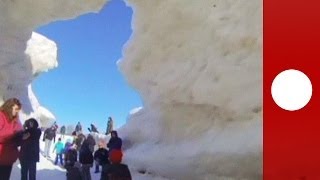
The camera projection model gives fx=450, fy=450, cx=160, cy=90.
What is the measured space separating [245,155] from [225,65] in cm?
96

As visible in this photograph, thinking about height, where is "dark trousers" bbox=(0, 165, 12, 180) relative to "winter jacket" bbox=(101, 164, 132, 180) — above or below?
below

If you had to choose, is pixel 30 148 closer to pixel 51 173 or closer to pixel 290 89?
pixel 51 173

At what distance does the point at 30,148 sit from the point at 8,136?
61 centimetres

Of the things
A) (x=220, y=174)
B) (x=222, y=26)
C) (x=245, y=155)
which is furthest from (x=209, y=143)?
(x=222, y=26)

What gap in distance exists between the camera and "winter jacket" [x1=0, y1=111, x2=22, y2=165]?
3113mm

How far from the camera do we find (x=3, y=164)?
3125 millimetres

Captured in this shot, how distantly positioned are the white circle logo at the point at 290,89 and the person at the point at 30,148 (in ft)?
7.55

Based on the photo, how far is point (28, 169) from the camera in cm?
394

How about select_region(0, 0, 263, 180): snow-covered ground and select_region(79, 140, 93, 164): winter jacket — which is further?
select_region(79, 140, 93, 164): winter jacket

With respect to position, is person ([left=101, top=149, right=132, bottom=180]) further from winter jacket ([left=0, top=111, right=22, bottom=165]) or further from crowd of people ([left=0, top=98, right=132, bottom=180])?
winter jacket ([left=0, top=111, right=22, bottom=165])

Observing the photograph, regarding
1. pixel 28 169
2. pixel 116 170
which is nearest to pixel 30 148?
pixel 28 169

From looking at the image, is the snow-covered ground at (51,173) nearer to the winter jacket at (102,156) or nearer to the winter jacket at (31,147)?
the winter jacket at (102,156)

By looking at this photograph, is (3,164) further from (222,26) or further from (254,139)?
(222,26)

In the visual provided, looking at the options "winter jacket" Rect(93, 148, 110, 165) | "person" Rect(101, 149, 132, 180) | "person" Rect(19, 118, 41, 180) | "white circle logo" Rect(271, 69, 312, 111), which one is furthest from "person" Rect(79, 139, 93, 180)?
"white circle logo" Rect(271, 69, 312, 111)
